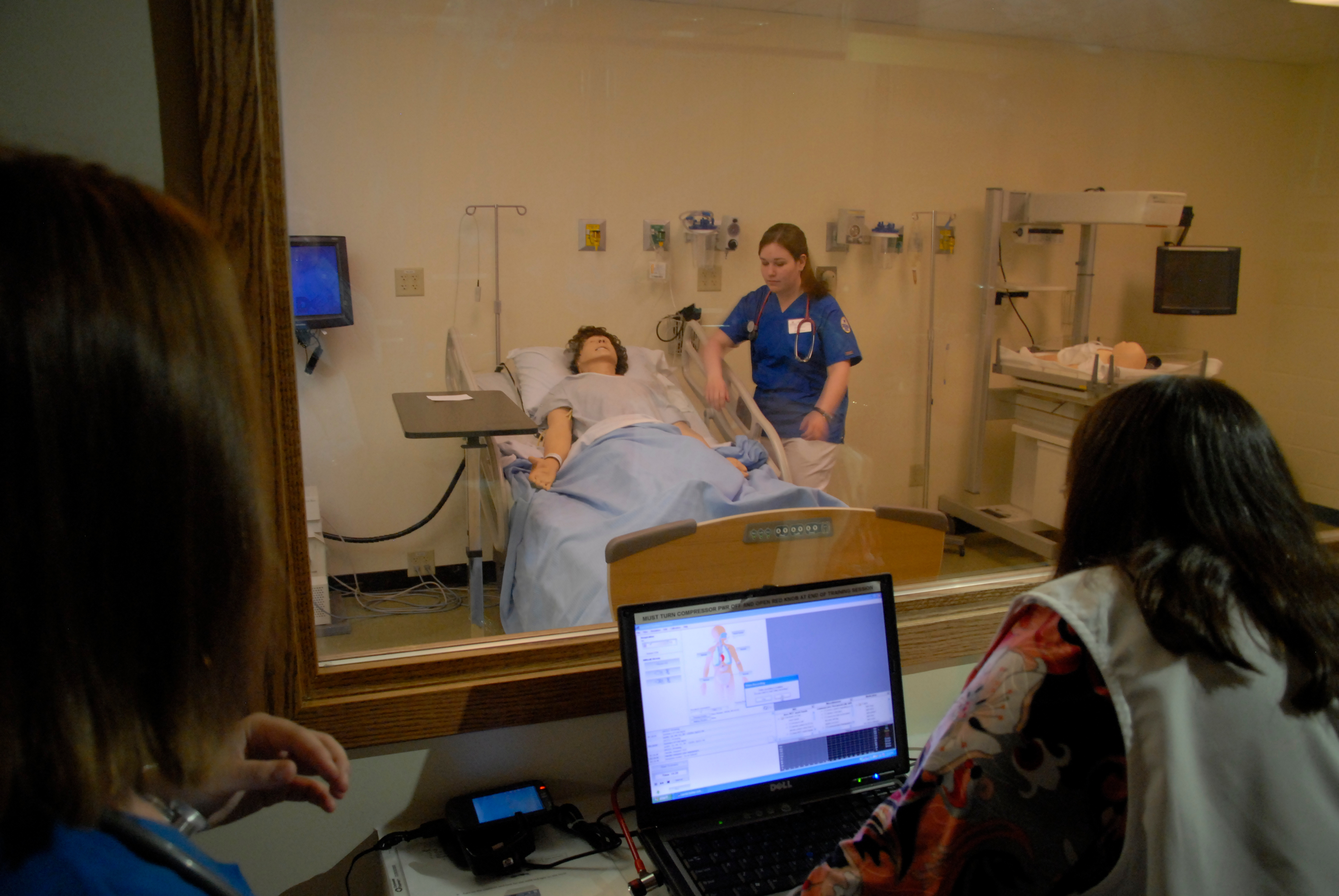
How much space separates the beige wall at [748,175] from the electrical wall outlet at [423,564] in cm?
2

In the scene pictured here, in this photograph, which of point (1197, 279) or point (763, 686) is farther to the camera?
point (1197, 279)

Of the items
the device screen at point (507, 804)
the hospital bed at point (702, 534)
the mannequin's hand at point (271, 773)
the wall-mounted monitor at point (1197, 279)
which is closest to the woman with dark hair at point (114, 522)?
the mannequin's hand at point (271, 773)

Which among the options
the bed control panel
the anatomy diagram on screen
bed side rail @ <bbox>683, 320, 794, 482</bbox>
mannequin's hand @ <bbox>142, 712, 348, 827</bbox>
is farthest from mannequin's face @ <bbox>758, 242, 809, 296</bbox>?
mannequin's hand @ <bbox>142, 712, 348, 827</bbox>

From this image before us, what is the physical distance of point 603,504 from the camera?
82.5 inches

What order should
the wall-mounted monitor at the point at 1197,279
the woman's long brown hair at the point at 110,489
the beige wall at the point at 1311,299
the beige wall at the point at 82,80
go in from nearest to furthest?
the woman's long brown hair at the point at 110,489
the beige wall at the point at 82,80
the beige wall at the point at 1311,299
the wall-mounted monitor at the point at 1197,279

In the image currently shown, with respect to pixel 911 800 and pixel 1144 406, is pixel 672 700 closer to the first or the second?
pixel 911 800

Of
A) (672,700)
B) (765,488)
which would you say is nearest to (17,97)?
(672,700)

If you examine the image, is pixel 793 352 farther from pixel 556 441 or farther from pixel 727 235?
pixel 556 441

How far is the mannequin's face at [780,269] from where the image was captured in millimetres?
2389

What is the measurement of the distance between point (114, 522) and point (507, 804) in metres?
0.79

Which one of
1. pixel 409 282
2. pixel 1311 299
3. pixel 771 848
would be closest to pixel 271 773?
pixel 771 848

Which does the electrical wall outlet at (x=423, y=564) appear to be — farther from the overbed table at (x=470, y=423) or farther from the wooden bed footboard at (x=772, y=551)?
the wooden bed footboard at (x=772, y=551)

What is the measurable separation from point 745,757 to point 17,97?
1.07 meters

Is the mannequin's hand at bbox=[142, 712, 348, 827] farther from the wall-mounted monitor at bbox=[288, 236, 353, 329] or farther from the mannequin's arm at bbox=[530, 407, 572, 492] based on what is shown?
the mannequin's arm at bbox=[530, 407, 572, 492]
